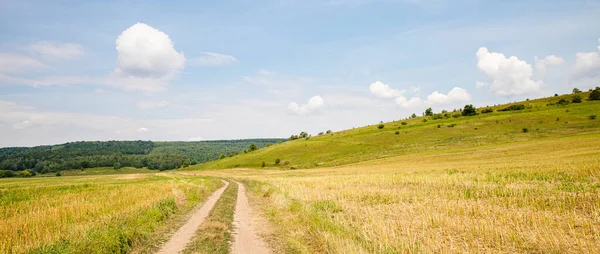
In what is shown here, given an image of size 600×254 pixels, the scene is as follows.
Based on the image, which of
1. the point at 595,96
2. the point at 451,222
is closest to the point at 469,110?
the point at 595,96

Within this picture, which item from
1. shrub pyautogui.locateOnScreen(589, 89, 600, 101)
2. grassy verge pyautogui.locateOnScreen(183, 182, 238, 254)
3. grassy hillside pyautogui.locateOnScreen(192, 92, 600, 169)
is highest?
shrub pyautogui.locateOnScreen(589, 89, 600, 101)

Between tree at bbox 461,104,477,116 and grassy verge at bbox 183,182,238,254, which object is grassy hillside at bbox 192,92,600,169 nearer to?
Answer: tree at bbox 461,104,477,116

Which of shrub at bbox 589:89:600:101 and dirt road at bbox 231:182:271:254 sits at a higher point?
shrub at bbox 589:89:600:101

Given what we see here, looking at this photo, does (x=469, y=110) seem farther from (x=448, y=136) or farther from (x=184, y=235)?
(x=184, y=235)

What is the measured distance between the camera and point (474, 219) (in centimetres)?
1166

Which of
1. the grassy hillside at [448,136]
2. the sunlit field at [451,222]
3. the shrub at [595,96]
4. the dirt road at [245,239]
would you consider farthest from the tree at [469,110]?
the dirt road at [245,239]

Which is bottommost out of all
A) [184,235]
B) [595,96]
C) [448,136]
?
[448,136]

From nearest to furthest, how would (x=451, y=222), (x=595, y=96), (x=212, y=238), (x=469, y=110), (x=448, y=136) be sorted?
(x=212, y=238) → (x=451, y=222) → (x=448, y=136) → (x=595, y=96) → (x=469, y=110)

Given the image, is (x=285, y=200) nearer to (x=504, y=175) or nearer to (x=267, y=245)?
(x=267, y=245)

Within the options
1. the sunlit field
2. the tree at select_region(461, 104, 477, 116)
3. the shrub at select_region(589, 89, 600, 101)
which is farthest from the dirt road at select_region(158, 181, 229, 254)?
the shrub at select_region(589, 89, 600, 101)

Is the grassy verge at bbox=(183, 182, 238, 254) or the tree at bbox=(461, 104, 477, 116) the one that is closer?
the grassy verge at bbox=(183, 182, 238, 254)

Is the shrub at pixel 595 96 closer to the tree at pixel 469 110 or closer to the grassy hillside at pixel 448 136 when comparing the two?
the grassy hillside at pixel 448 136

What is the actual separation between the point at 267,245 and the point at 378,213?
21.2 ft

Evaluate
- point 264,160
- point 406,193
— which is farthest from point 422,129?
point 406,193
